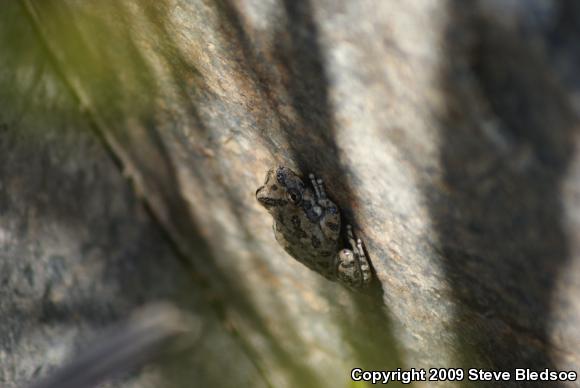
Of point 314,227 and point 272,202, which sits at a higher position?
point 272,202

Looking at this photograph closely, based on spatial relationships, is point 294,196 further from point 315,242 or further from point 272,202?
point 315,242

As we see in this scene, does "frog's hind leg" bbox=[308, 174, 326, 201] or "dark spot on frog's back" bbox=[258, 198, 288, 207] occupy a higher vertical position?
"frog's hind leg" bbox=[308, 174, 326, 201]

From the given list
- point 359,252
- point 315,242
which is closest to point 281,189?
point 315,242

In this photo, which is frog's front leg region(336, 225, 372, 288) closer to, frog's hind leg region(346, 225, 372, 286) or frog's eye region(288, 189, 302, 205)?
frog's hind leg region(346, 225, 372, 286)

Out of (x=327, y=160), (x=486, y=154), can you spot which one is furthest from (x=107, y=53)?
(x=486, y=154)

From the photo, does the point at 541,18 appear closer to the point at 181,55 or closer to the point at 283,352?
the point at 181,55

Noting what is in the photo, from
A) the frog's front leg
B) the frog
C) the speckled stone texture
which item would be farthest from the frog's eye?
the frog's front leg

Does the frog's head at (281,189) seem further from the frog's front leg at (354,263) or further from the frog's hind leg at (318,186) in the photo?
the frog's front leg at (354,263)

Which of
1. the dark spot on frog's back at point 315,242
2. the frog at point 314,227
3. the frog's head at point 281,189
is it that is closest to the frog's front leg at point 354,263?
the frog at point 314,227
